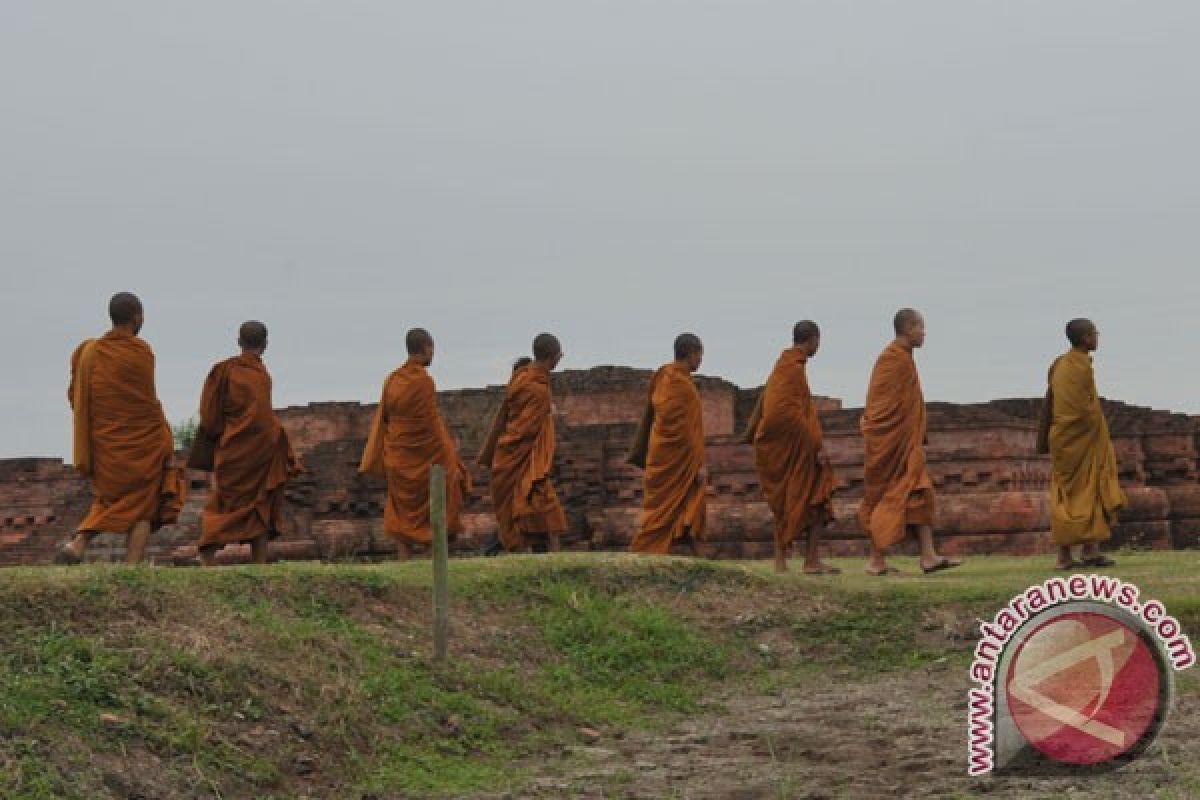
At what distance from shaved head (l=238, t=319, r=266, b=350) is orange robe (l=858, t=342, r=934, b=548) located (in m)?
4.64

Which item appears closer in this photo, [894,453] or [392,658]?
[392,658]

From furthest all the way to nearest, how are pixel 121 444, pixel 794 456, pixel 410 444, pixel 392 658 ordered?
pixel 410 444
pixel 794 456
pixel 121 444
pixel 392 658

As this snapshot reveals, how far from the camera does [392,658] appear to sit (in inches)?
325

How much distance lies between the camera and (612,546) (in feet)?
58.0

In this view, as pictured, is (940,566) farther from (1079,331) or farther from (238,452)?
(238,452)

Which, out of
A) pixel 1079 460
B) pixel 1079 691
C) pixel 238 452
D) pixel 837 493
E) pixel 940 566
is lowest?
pixel 1079 691

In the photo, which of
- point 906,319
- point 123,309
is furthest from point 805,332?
point 123,309

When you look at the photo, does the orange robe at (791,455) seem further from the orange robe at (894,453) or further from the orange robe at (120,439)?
the orange robe at (120,439)

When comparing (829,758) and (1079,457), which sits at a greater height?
(1079,457)

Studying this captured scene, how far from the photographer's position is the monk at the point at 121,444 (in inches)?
420

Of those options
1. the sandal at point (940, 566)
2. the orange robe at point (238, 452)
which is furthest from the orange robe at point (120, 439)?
the sandal at point (940, 566)

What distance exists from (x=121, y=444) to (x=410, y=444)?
3216 millimetres

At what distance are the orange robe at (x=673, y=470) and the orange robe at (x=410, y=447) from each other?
6.10 feet

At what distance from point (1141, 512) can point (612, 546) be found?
5.73 m
